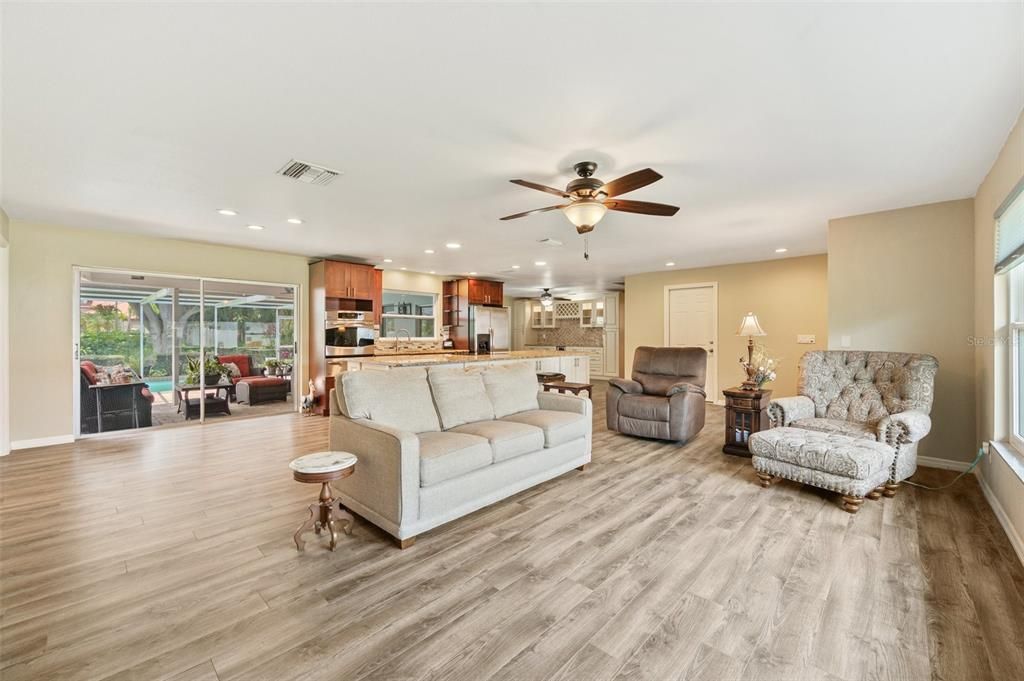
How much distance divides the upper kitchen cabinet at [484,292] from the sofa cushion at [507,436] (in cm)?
561

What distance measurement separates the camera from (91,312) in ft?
17.1

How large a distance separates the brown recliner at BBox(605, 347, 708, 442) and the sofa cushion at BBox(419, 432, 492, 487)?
2556 mm

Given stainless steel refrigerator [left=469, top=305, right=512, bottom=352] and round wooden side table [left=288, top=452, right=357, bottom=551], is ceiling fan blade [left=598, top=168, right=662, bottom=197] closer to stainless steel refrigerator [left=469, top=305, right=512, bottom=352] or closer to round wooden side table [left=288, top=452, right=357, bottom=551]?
round wooden side table [left=288, top=452, right=357, bottom=551]

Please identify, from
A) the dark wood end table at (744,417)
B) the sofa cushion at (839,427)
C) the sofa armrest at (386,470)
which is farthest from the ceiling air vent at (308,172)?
the sofa cushion at (839,427)

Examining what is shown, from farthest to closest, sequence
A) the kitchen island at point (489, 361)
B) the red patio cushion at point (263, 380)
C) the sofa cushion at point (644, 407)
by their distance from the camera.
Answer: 1. the red patio cushion at point (263, 380)
2. the kitchen island at point (489, 361)
3. the sofa cushion at point (644, 407)

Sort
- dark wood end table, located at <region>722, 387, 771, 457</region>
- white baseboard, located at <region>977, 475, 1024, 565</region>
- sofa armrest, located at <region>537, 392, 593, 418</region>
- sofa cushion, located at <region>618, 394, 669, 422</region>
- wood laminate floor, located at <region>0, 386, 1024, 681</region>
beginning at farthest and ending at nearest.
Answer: sofa cushion, located at <region>618, 394, 669, 422</region>, dark wood end table, located at <region>722, 387, 771, 457</region>, sofa armrest, located at <region>537, 392, 593, 418</region>, white baseboard, located at <region>977, 475, 1024, 565</region>, wood laminate floor, located at <region>0, 386, 1024, 681</region>

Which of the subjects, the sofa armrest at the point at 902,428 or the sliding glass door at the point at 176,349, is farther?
the sliding glass door at the point at 176,349

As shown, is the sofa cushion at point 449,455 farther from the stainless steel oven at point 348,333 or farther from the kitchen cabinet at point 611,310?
the kitchen cabinet at point 611,310

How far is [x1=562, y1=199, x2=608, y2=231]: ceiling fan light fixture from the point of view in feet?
9.70

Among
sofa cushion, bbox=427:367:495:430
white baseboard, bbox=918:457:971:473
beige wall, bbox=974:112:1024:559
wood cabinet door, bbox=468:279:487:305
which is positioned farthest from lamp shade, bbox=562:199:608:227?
wood cabinet door, bbox=468:279:487:305

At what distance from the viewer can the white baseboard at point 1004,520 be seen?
2354mm

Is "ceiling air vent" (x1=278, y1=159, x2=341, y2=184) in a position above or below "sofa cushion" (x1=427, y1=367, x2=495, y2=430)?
above

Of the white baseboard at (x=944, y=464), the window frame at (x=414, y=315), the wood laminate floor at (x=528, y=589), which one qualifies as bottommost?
the wood laminate floor at (x=528, y=589)

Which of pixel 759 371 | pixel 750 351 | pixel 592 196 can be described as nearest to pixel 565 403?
pixel 592 196
